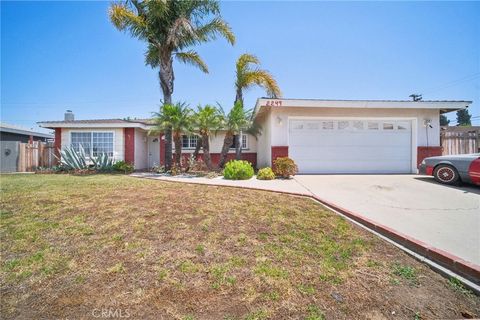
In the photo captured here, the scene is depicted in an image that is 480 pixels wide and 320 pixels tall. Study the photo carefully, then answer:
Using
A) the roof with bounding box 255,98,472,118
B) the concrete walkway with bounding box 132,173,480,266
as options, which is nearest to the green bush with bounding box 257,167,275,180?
the concrete walkway with bounding box 132,173,480,266

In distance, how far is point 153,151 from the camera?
1786 centimetres

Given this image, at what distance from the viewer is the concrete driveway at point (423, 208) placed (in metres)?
3.47

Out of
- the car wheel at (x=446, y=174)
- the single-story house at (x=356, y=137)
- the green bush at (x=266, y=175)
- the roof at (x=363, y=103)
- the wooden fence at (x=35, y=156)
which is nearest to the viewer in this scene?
the car wheel at (x=446, y=174)

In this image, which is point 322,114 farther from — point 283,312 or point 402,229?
point 283,312

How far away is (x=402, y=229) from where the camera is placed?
384 cm

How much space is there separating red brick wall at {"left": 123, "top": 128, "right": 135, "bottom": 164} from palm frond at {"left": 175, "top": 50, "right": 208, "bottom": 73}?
5359mm

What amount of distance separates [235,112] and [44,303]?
10699mm

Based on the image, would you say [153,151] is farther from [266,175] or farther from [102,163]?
[266,175]

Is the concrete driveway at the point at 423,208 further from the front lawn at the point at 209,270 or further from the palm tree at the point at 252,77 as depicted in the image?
the palm tree at the point at 252,77

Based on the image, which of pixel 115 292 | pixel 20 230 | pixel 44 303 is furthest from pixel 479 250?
pixel 20 230

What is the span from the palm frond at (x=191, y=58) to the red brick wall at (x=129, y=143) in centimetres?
536

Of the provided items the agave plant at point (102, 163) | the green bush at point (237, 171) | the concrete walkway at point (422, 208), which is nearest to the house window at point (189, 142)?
the agave plant at point (102, 163)

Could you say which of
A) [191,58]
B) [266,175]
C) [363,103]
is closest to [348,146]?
[363,103]

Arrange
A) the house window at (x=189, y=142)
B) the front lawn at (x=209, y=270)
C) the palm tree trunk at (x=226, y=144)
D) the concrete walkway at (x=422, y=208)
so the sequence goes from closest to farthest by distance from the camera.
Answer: the front lawn at (x=209, y=270) < the concrete walkway at (x=422, y=208) < the palm tree trunk at (x=226, y=144) < the house window at (x=189, y=142)
